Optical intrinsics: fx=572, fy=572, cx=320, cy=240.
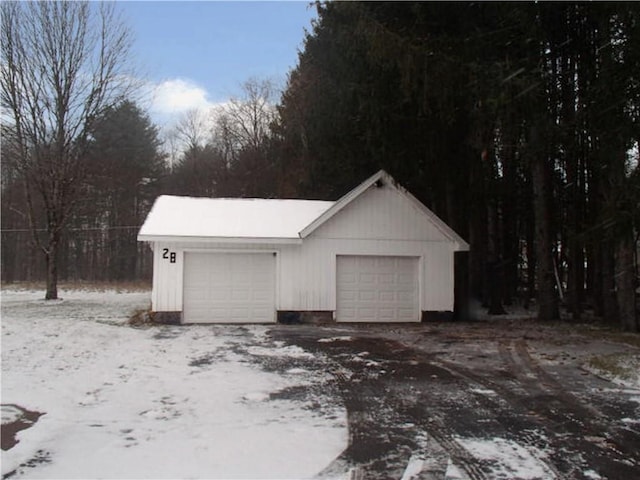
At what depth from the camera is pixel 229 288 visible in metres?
15.8

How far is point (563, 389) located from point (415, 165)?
8925 mm

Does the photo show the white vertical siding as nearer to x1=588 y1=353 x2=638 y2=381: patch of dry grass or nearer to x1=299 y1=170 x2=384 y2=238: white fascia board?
x1=299 y1=170 x2=384 y2=238: white fascia board

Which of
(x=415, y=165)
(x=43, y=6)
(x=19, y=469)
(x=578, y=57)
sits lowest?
(x=19, y=469)

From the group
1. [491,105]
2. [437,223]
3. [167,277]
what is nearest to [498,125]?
[491,105]

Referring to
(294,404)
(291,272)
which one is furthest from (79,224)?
(294,404)

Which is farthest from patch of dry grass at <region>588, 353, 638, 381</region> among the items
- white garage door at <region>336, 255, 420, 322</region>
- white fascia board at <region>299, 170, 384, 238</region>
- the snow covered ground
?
white fascia board at <region>299, 170, 384, 238</region>

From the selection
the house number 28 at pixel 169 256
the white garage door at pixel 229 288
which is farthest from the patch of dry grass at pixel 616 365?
the house number 28 at pixel 169 256

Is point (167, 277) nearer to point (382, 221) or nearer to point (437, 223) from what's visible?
point (382, 221)

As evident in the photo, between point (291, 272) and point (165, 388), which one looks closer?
point (165, 388)

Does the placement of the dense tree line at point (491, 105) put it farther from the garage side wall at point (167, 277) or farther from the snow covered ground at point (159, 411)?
the snow covered ground at point (159, 411)

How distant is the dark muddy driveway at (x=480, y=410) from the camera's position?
15.3 ft

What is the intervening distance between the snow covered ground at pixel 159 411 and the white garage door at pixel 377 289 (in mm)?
5426

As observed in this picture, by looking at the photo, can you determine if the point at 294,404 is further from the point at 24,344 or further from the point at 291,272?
the point at 291,272

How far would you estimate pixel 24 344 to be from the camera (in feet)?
32.7
